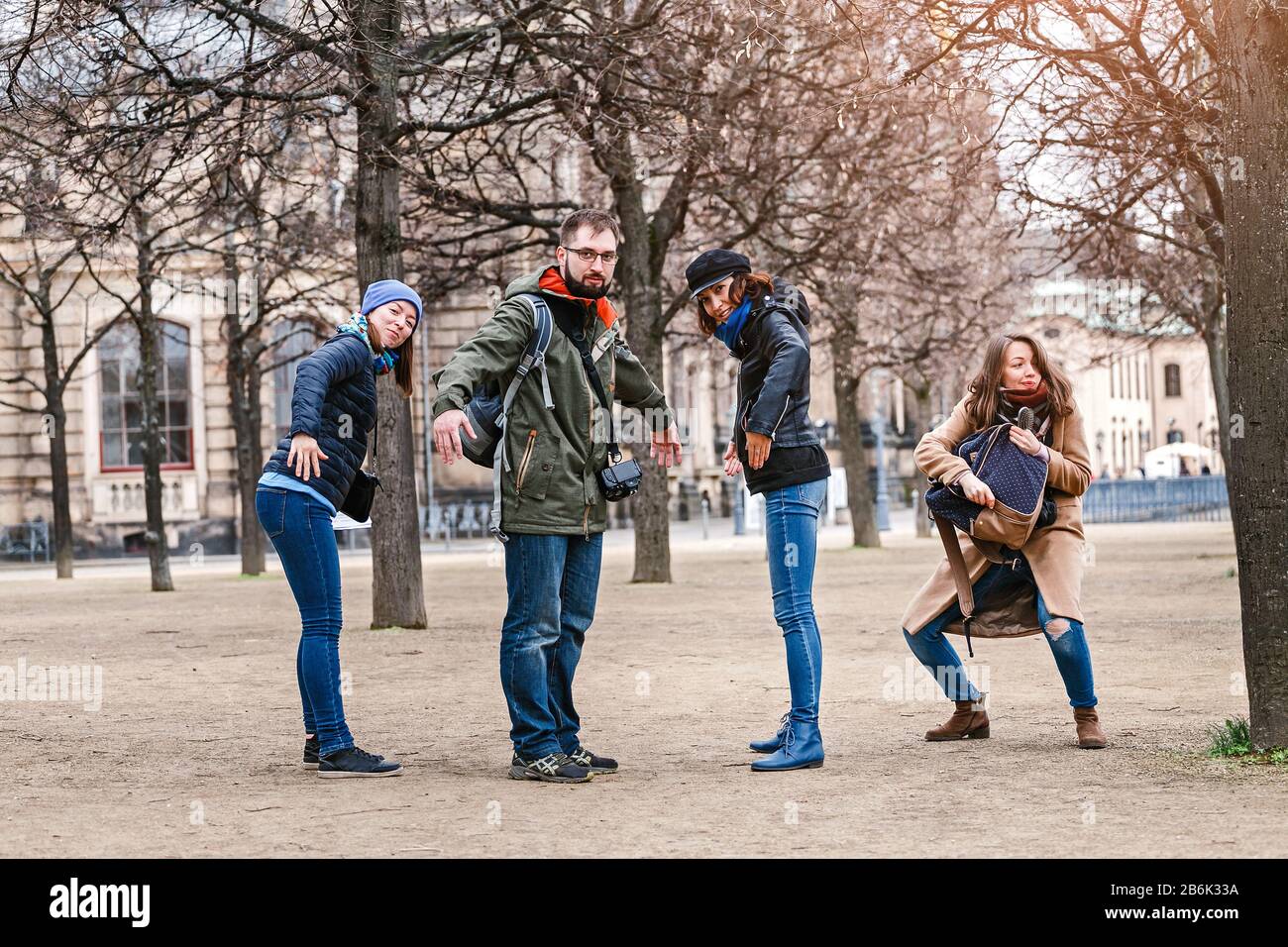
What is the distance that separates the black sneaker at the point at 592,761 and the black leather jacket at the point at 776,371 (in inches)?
54.7

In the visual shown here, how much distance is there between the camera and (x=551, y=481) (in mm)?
7098

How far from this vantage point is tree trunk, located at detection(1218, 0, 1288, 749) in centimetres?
703

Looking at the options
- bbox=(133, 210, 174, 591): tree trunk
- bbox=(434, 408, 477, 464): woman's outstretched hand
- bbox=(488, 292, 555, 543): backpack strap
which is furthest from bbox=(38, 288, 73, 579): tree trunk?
bbox=(434, 408, 477, 464): woman's outstretched hand

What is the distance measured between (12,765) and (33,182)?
761 cm

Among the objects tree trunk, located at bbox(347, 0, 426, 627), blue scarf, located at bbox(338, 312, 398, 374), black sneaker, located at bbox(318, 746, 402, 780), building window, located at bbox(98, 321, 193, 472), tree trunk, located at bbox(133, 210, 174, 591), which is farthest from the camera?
building window, located at bbox(98, 321, 193, 472)

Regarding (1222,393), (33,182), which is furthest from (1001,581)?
(1222,393)

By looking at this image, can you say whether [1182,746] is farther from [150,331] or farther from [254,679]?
[150,331]

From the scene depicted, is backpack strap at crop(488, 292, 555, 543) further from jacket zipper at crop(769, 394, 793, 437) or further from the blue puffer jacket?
jacket zipper at crop(769, 394, 793, 437)

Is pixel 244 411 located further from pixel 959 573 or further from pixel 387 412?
pixel 959 573

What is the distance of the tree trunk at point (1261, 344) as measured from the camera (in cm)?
703

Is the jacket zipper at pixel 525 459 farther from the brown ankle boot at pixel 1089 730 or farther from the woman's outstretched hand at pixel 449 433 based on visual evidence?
the brown ankle boot at pixel 1089 730

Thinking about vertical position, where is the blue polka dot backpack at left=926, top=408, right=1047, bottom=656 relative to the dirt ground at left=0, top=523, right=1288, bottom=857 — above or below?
above

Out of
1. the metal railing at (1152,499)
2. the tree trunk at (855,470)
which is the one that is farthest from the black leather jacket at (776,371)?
the metal railing at (1152,499)

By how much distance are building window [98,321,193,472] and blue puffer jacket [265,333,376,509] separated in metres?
30.9
